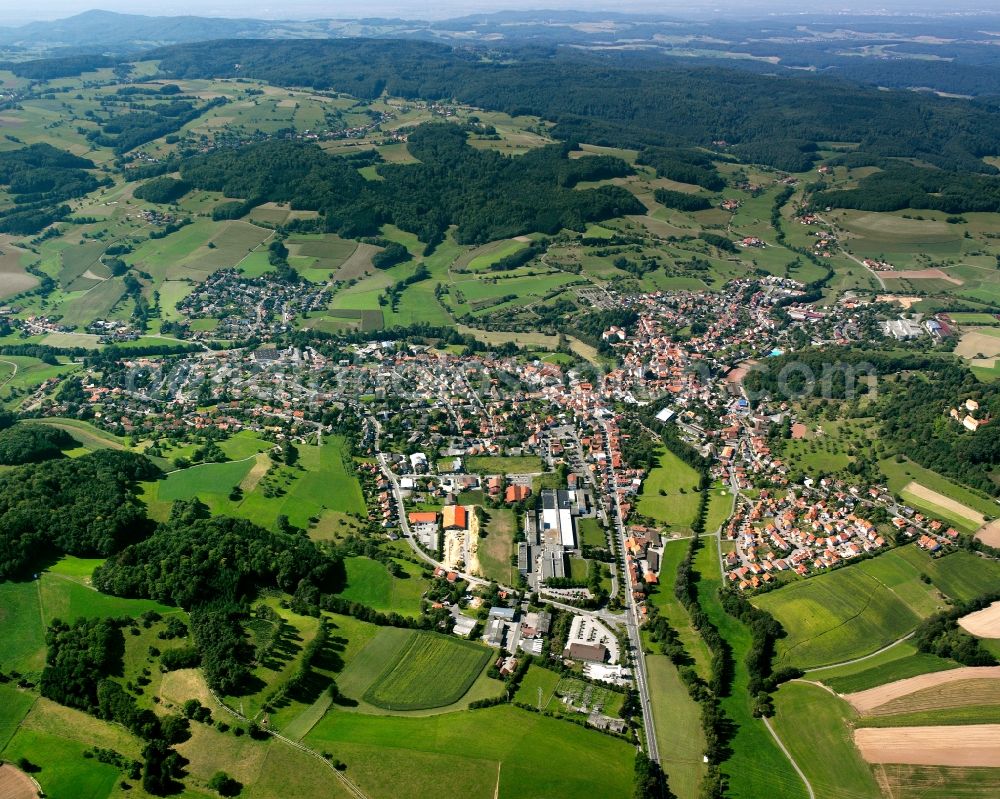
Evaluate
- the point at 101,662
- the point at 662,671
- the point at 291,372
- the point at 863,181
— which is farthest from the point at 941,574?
the point at 863,181

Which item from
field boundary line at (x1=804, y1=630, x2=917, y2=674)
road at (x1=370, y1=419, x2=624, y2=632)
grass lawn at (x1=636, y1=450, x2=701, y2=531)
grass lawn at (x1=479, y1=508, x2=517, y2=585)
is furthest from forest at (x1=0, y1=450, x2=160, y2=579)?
field boundary line at (x1=804, y1=630, x2=917, y2=674)

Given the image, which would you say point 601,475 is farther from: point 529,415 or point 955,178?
point 955,178

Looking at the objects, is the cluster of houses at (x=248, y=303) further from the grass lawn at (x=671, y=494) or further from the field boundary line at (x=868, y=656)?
the field boundary line at (x=868, y=656)

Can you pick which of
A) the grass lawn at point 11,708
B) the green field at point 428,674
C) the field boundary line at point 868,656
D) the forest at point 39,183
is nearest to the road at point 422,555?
the green field at point 428,674

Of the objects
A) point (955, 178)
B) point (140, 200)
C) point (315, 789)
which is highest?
point (955, 178)

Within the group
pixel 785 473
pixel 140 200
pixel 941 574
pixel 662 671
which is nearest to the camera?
pixel 662 671

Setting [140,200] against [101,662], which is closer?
[101,662]

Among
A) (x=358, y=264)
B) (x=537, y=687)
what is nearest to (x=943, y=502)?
(x=537, y=687)
